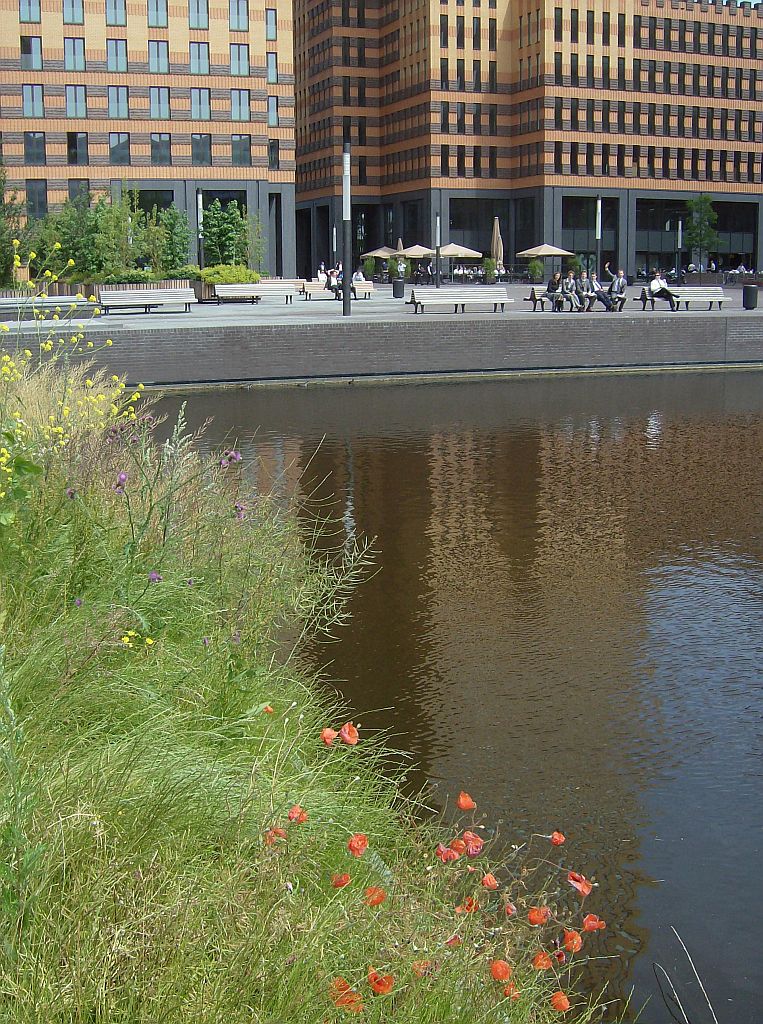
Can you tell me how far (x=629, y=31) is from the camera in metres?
96.0

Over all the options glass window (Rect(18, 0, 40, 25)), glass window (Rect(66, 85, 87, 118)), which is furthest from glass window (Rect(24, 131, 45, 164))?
glass window (Rect(18, 0, 40, 25))

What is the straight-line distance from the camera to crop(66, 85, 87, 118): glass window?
70.8 metres

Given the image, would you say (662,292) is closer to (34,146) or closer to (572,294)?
(572,294)

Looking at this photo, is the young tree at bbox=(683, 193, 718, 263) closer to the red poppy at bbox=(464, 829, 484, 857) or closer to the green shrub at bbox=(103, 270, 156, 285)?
the green shrub at bbox=(103, 270, 156, 285)

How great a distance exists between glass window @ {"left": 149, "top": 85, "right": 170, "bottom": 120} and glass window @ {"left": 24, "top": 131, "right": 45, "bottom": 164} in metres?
6.38

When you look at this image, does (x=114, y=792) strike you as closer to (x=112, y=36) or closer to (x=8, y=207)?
(x=8, y=207)

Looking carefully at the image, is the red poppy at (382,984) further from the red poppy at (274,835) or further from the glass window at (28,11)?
the glass window at (28,11)

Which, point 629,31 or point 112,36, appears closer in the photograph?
point 112,36

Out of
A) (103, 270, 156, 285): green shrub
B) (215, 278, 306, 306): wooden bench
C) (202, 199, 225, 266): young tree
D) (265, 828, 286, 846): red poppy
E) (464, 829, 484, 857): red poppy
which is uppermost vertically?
(202, 199, 225, 266): young tree

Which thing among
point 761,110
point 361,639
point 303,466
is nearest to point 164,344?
point 303,466

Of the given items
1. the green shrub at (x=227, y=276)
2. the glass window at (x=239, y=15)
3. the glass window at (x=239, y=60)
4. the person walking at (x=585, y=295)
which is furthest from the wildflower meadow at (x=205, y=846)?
the glass window at (x=239, y=15)

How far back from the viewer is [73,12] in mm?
69562

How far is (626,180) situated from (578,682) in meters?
95.2

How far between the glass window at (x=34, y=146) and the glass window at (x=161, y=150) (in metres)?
6.18
